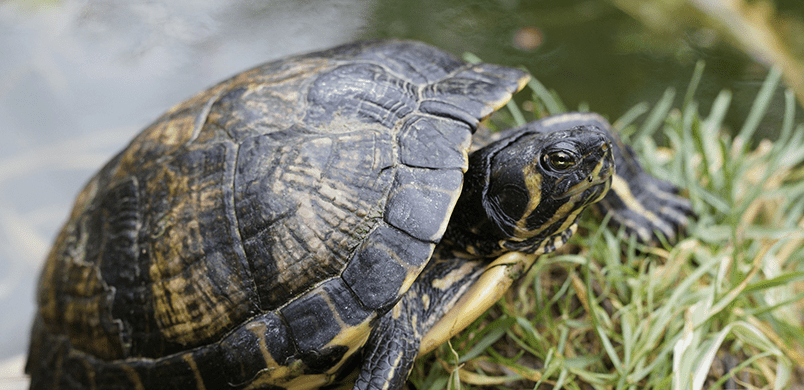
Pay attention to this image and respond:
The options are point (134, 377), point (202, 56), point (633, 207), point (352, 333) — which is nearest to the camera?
point (352, 333)

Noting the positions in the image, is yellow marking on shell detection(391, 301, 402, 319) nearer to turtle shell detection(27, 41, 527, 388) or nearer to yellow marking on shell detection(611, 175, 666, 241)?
turtle shell detection(27, 41, 527, 388)

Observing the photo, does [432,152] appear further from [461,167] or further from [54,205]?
[54,205]

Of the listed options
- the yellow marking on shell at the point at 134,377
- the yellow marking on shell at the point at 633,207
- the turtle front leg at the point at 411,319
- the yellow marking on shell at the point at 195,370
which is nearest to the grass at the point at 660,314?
the yellow marking on shell at the point at 633,207

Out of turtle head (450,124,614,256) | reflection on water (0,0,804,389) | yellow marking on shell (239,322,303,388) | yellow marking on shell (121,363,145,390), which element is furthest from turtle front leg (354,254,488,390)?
reflection on water (0,0,804,389)

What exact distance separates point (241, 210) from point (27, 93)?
152 inches

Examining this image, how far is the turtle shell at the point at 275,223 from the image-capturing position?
1.61 m

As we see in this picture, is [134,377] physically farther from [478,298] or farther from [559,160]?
[559,160]

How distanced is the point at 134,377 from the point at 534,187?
169cm

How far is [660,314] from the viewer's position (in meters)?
2.11

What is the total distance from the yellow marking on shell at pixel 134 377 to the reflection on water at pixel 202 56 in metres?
2.35

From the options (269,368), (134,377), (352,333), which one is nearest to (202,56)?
(134,377)

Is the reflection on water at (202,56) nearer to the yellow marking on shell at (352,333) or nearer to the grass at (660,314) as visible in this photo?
the grass at (660,314)

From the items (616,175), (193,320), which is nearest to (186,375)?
(193,320)

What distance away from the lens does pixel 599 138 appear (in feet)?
5.26
